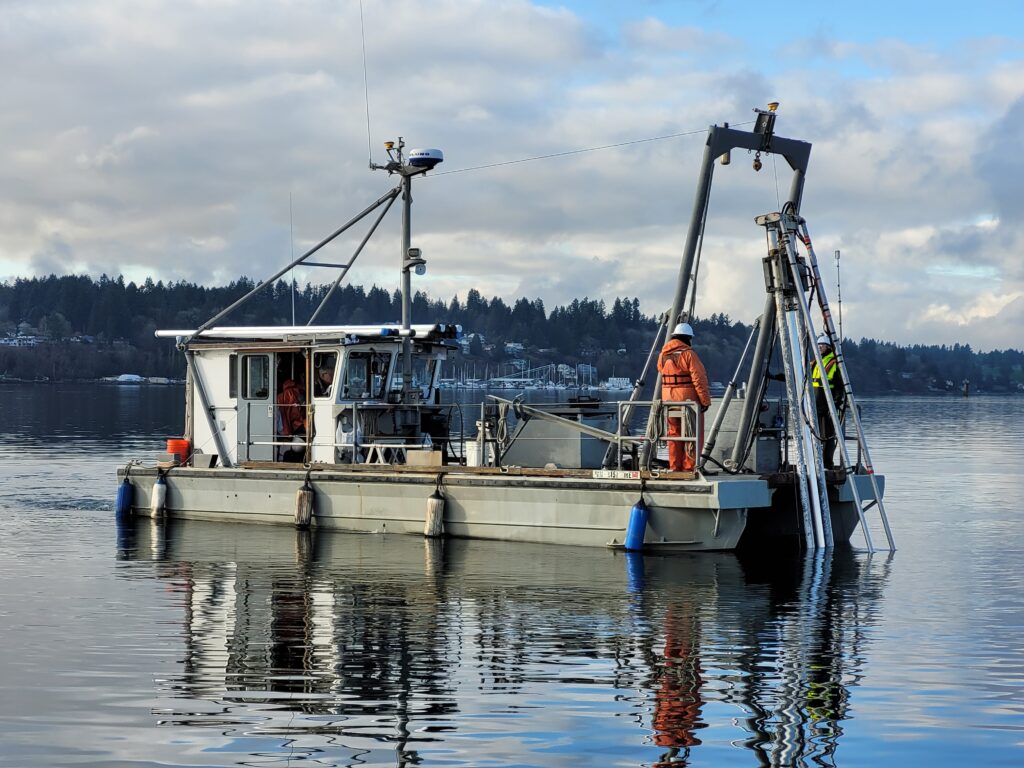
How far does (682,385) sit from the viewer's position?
17453 mm

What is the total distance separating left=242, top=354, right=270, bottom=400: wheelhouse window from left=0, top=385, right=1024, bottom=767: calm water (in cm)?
236

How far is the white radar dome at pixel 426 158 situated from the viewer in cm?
2048

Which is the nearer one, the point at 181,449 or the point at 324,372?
the point at 324,372

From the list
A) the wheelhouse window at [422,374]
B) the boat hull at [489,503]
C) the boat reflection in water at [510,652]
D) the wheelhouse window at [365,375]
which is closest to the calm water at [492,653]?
the boat reflection in water at [510,652]

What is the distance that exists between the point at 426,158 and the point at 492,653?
10.8 m

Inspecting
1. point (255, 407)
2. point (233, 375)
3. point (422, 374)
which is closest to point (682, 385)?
point (422, 374)

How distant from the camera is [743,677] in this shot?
35.0 ft

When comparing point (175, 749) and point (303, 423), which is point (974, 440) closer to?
point (303, 423)

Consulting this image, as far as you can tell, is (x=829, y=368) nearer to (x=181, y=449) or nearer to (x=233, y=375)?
(x=233, y=375)

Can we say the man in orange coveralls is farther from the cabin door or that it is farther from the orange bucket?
the orange bucket

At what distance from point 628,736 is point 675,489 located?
8.14 m

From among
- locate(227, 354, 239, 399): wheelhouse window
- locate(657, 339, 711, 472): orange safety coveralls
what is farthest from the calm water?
locate(227, 354, 239, 399): wheelhouse window

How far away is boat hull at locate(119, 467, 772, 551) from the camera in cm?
1705

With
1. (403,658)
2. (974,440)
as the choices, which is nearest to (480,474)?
(403,658)
